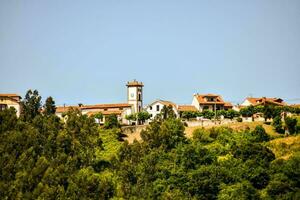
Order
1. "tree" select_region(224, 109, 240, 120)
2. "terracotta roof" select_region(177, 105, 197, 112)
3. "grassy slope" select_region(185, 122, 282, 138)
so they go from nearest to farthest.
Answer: "grassy slope" select_region(185, 122, 282, 138)
"tree" select_region(224, 109, 240, 120)
"terracotta roof" select_region(177, 105, 197, 112)


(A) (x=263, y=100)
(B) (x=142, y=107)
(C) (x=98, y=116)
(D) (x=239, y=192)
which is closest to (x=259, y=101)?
(A) (x=263, y=100)

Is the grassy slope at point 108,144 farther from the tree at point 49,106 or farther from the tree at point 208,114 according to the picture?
the tree at point 208,114

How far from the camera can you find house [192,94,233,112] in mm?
109375

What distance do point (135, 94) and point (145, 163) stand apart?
41549 millimetres

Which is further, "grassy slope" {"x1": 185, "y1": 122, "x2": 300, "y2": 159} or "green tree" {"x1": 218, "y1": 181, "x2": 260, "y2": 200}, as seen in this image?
"grassy slope" {"x1": 185, "y1": 122, "x2": 300, "y2": 159}

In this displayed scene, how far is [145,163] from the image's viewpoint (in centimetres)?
7175

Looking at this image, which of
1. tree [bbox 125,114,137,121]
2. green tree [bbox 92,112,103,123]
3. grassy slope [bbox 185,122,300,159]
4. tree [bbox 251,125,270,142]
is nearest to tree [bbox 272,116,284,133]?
grassy slope [bbox 185,122,300,159]

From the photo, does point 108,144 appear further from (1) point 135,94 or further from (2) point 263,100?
(2) point 263,100

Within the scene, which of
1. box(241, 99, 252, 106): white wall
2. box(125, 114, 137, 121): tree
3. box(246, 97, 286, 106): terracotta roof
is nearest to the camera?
box(125, 114, 137, 121): tree

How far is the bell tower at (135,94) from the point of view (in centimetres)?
11169

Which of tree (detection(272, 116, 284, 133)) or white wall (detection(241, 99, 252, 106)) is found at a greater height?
white wall (detection(241, 99, 252, 106))

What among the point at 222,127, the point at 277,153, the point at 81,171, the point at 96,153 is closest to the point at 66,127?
the point at 96,153

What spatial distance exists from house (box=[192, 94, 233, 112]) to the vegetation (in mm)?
23294

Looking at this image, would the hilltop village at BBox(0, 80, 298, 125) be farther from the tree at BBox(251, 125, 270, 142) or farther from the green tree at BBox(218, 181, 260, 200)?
the green tree at BBox(218, 181, 260, 200)
